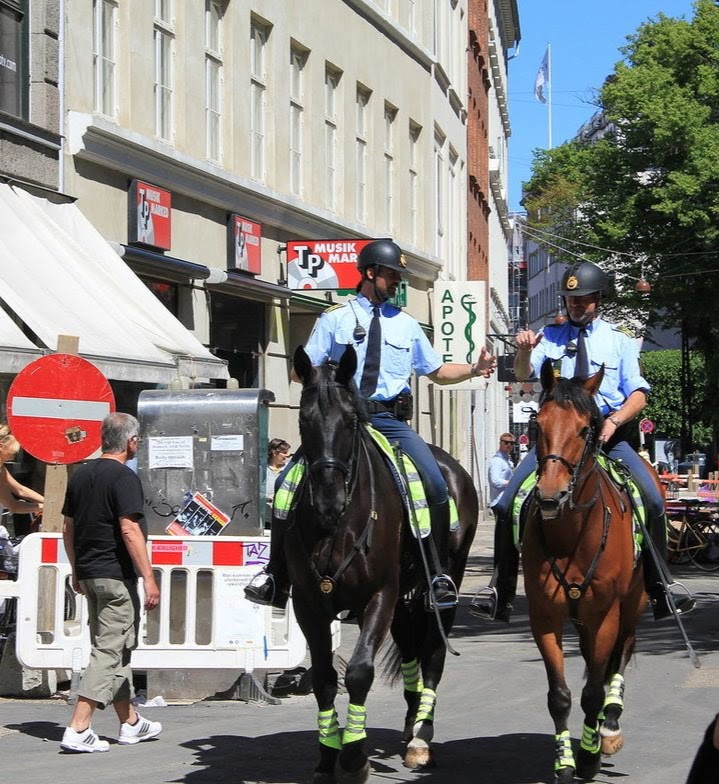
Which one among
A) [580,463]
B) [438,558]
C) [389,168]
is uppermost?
[389,168]

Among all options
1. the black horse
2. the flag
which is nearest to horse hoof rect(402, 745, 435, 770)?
the black horse

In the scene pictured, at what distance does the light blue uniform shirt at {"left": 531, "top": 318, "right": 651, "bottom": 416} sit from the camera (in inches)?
343

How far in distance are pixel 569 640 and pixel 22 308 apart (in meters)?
5.93

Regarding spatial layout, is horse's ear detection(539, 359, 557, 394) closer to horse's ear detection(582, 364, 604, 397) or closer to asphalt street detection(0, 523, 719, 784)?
horse's ear detection(582, 364, 604, 397)

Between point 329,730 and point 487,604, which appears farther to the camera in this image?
point 487,604

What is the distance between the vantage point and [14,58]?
17.1 m

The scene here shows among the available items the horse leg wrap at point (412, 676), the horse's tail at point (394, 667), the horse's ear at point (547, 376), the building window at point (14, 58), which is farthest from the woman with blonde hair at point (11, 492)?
the horse's ear at point (547, 376)

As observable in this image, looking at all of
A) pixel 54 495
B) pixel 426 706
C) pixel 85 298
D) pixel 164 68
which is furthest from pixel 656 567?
pixel 164 68

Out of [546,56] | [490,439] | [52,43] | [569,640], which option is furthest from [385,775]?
[546,56]

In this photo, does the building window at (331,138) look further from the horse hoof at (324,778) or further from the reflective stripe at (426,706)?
the horse hoof at (324,778)

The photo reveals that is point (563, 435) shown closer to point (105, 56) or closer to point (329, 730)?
point (329, 730)

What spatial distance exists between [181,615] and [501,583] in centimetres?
352

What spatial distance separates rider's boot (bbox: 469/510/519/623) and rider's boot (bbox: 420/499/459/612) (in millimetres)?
166

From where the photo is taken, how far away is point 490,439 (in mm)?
54594
